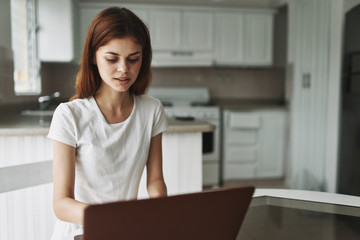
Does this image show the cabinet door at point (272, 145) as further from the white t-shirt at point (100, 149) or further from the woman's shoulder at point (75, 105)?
the woman's shoulder at point (75, 105)

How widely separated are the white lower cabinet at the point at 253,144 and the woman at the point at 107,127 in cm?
295

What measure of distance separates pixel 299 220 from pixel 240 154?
3.29 m

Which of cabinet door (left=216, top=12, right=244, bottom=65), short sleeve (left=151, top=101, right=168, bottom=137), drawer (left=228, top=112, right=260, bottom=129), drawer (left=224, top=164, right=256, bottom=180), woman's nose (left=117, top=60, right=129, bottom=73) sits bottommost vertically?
drawer (left=224, top=164, right=256, bottom=180)

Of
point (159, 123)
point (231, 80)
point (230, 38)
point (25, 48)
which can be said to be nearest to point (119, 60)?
point (159, 123)

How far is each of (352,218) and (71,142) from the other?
0.79 metres

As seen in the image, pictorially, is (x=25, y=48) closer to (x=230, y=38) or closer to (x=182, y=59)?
(x=182, y=59)

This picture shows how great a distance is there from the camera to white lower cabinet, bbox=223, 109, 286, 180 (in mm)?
4059

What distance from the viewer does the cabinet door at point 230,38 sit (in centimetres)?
439

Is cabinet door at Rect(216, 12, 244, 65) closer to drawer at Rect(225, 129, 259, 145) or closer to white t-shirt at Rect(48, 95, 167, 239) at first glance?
drawer at Rect(225, 129, 259, 145)

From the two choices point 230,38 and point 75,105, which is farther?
point 230,38

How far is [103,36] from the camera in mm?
910

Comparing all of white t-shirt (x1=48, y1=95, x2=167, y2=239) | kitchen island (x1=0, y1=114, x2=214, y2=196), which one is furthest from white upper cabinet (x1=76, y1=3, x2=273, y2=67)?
white t-shirt (x1=48, y1=95, x2=167, y2=239)

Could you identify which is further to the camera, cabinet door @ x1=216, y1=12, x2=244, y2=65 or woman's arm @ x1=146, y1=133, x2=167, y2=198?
cabinet door @ x1=216, y1=12, x2=244, y2=65

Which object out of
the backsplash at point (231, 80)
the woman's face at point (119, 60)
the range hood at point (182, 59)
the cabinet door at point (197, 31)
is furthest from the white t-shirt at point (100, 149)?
the backsplash at point (231, 80)
